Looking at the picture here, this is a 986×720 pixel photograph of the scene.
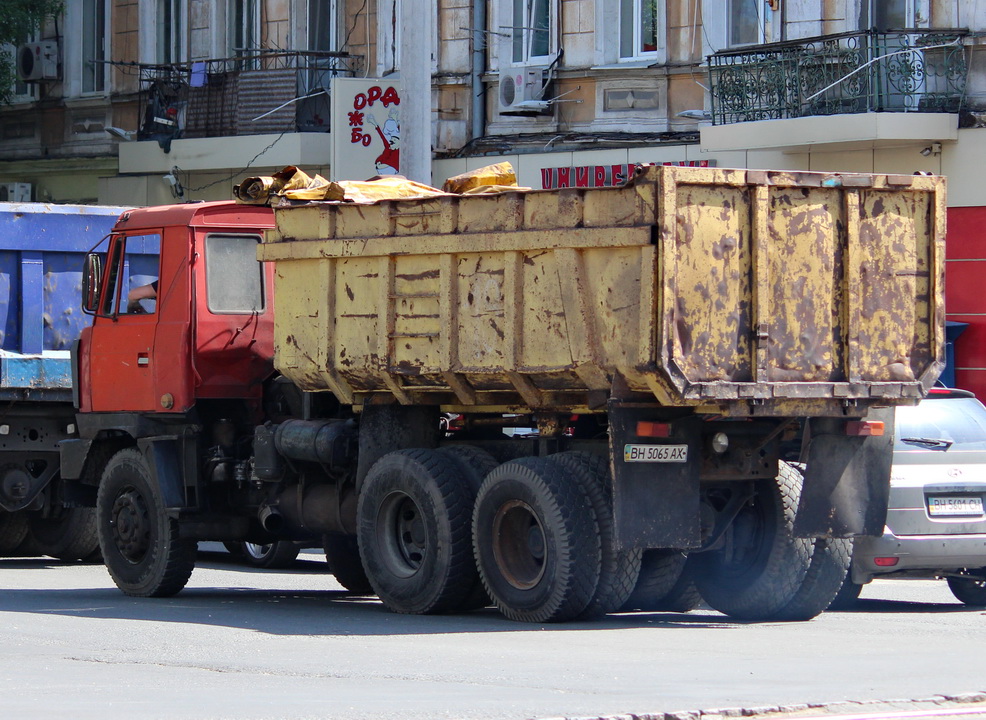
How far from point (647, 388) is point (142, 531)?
4.42 metres

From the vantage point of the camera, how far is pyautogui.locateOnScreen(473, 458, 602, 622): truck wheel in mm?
11008

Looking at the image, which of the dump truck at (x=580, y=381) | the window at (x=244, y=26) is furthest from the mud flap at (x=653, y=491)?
the window at (x=244, y=26)

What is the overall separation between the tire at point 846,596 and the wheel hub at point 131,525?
15.8ft

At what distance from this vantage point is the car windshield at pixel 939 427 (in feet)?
41.2

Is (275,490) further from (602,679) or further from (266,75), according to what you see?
(266,75)

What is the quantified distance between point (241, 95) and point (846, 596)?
47.6 feet

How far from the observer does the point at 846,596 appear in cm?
1342

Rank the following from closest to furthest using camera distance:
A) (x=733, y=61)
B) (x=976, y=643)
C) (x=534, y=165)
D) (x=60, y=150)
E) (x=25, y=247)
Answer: (x=976, y=643), (x=25, y=247), (x=733, y=61), (x=534, y=165), (x=60, y=150)

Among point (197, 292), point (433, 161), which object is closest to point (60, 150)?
point (433, 161)

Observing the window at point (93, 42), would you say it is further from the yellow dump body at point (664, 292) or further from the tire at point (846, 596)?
the tire at point (846, 596)

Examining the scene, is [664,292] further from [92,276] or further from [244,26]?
[244,26]

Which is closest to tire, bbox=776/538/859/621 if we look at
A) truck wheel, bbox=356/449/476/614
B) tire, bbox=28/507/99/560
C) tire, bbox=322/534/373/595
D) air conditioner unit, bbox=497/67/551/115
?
truck wheel, bbox=356/449/476/614

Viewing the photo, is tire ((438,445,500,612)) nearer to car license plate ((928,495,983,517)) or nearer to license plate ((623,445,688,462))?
license plate ((623,445,688,462))

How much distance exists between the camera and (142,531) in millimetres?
13516
